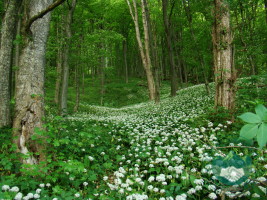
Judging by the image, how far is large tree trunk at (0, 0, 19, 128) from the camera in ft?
24.7

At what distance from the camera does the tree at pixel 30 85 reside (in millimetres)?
4402

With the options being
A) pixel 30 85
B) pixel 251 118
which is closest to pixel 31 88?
pixel 30 85

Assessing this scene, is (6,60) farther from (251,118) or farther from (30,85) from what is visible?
(251,118)

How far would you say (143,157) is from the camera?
5133mm

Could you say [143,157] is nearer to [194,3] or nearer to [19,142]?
[19,142]

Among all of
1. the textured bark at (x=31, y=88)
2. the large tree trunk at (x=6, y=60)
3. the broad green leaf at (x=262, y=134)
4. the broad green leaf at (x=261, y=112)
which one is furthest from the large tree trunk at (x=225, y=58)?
the large tree trunk at (x=6, y=60)

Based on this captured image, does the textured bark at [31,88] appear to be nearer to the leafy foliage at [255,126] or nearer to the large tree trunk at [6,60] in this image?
the large tree trunk at [6,60]

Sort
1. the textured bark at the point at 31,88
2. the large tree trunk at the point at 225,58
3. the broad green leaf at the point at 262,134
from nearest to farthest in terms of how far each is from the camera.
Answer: the broad green leaf at the point at 262,134 < the textured bark at the point at 31,88 < the large tree trunk at the point at 225,58

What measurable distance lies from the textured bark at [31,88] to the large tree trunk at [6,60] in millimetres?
3658

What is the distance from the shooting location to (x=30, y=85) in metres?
4.59

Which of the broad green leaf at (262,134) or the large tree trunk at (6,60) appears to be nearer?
the broad green leaf at (262,134)

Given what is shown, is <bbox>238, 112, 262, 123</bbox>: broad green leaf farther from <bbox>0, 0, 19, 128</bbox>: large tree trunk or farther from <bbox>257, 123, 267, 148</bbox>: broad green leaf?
<bbox>0, 0, 19, 128</bbox>: large tree trunk

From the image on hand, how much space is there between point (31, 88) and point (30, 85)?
0.07 meters

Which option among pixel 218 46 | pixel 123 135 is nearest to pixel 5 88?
pixel 123 135
